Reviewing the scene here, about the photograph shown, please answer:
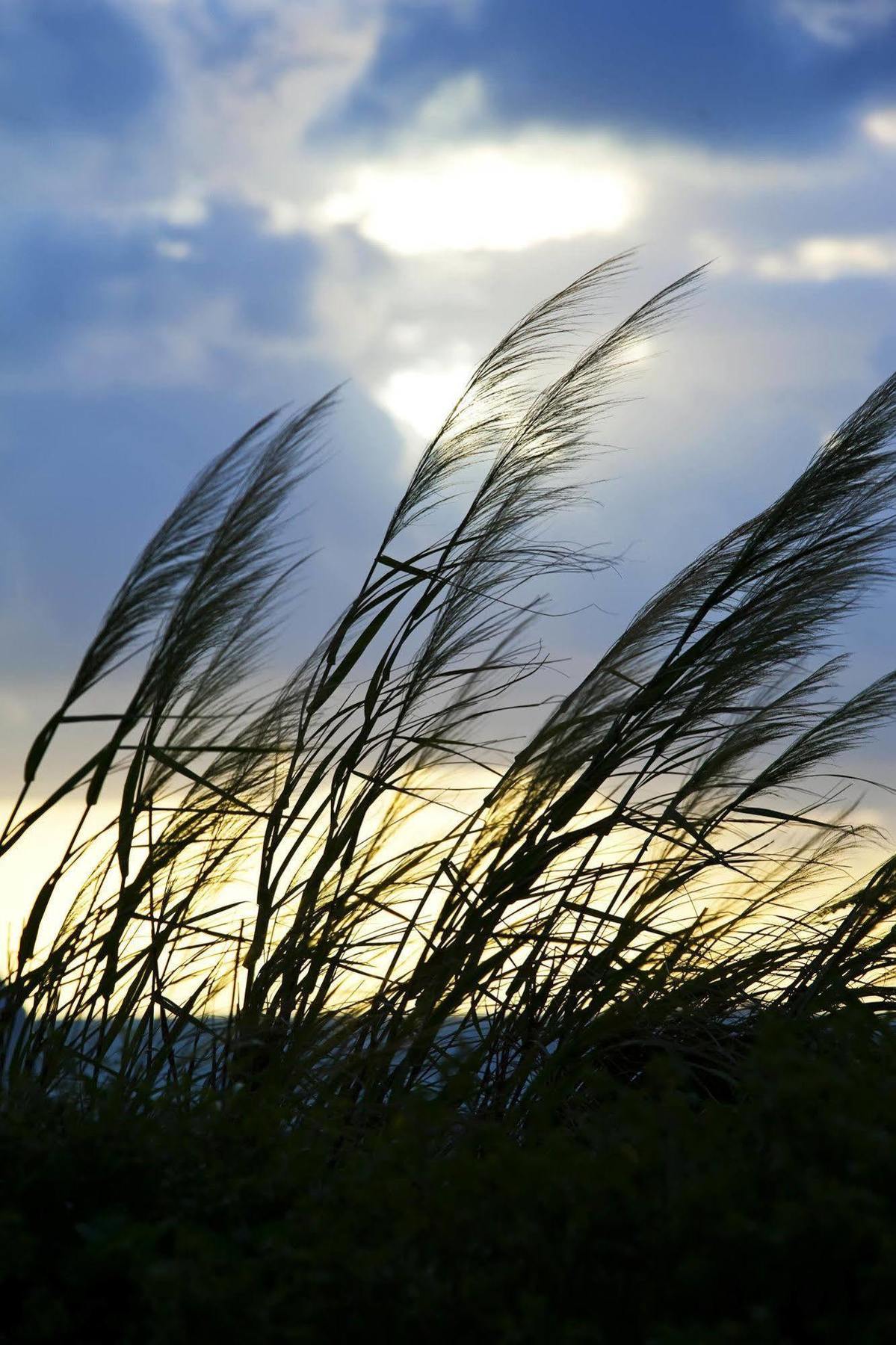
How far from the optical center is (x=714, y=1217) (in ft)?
3.67

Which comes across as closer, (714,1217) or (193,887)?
(714,1217)

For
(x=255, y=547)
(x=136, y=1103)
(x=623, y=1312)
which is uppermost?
(x=255, y=547)

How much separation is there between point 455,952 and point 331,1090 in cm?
32

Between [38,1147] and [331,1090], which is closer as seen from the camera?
[38,1147]

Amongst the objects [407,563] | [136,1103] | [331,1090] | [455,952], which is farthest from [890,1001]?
[136,1103]

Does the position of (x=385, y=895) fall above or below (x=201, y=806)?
below

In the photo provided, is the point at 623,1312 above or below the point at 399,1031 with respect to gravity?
below

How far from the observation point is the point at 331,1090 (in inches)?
79.2

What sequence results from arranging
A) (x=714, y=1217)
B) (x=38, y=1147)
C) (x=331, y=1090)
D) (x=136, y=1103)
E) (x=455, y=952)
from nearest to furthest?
(x=714, y=1217) → (x=38, y=1147) → (x=136, y=1103) → (x=331, y=1090) → (x=455, y=952)

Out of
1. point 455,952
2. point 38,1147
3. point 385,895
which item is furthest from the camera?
point 385,895

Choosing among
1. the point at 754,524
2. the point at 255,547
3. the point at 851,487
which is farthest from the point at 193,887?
the point at 851,487

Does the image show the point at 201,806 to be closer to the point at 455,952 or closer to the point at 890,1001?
the point at 455,952

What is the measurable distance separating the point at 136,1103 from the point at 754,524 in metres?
1.56

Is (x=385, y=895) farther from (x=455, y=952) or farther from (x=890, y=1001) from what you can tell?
(x=890, y=1001)
